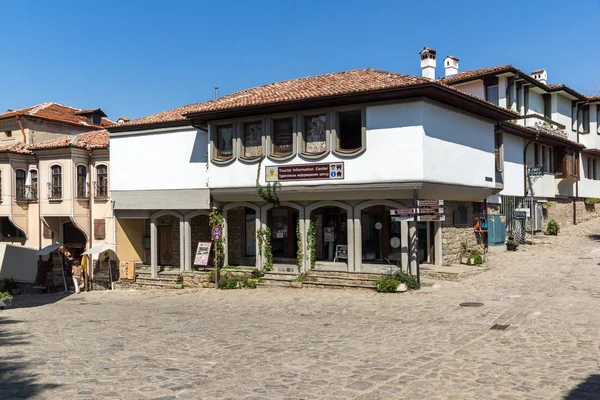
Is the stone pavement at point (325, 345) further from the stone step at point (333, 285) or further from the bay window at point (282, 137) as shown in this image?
the bay window at point (282, 137)

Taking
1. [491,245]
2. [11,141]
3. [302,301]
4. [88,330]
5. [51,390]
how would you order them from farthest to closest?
[11,141]
[491,245]
[302,301]
[88,330]
[51,390]

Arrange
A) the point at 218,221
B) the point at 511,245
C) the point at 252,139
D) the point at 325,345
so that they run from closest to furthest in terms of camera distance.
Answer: the point at 325,345
the point at 252,139
the point at 218,221
the point at 511,245

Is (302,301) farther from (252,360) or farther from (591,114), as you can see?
(591,114)

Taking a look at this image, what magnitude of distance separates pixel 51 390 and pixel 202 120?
1440 centimetres

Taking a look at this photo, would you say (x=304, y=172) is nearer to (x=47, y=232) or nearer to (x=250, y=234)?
(x=250, y=234)

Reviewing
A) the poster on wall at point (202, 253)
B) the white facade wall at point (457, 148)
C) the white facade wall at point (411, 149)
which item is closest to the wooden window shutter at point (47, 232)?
the poster on wall at point (202, 253)

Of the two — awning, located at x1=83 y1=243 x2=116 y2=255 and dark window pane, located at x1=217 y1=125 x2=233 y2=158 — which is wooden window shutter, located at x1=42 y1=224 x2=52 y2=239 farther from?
dark window pane, located at x1=217 y1=125 x2=233 y2=158

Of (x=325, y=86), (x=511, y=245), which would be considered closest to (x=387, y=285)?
(x=325, y=86)

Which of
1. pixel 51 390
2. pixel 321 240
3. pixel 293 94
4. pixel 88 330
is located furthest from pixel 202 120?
pixel 51 390

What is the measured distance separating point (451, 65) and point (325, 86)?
1466 centimetres

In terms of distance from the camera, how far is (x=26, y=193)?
28078 millimetres

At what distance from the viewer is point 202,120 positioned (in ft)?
68.0

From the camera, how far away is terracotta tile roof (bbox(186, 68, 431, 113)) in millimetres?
17328

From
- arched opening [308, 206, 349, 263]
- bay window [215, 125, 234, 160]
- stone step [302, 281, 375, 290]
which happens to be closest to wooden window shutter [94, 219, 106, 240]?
bay window [215, 125, 234, 160]
